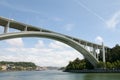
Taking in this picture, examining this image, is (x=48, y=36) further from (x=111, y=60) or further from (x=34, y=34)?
(x=111, y=60)

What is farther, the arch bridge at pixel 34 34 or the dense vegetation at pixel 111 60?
the dense vegetation at pixel 111 60

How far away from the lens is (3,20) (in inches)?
1528

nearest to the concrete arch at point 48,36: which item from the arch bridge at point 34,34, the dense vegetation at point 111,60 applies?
the arch bridge at point 34,34

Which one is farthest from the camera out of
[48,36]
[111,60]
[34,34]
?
[111,60]

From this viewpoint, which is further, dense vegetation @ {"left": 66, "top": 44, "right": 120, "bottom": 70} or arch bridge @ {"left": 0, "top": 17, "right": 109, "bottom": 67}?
dense vegetation @ {"left": 66, "top": 44, "right": 120, "bottom": 70}

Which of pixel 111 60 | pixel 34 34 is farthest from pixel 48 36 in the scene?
pixel 111 60

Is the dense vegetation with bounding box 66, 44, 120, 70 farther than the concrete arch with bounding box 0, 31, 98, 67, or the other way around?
the dense vegetation with bounding box 66, 44, 120, 70

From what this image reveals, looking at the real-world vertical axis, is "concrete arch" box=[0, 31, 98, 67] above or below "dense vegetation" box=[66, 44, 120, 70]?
above

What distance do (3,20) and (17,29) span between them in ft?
19.6

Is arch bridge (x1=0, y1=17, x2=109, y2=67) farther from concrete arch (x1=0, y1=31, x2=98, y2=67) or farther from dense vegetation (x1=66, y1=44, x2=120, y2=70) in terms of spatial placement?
dense vegetation (x1=66, y1=44, x2=120, y2=70)

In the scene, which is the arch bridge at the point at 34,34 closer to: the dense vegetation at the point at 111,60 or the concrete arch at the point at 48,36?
the concrete arch at the point at 48,36

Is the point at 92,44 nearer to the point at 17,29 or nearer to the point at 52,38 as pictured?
the point at 52,38

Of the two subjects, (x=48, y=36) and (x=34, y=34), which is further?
(x=48, y=36)

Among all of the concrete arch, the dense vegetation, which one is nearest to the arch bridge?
the concrete arch
